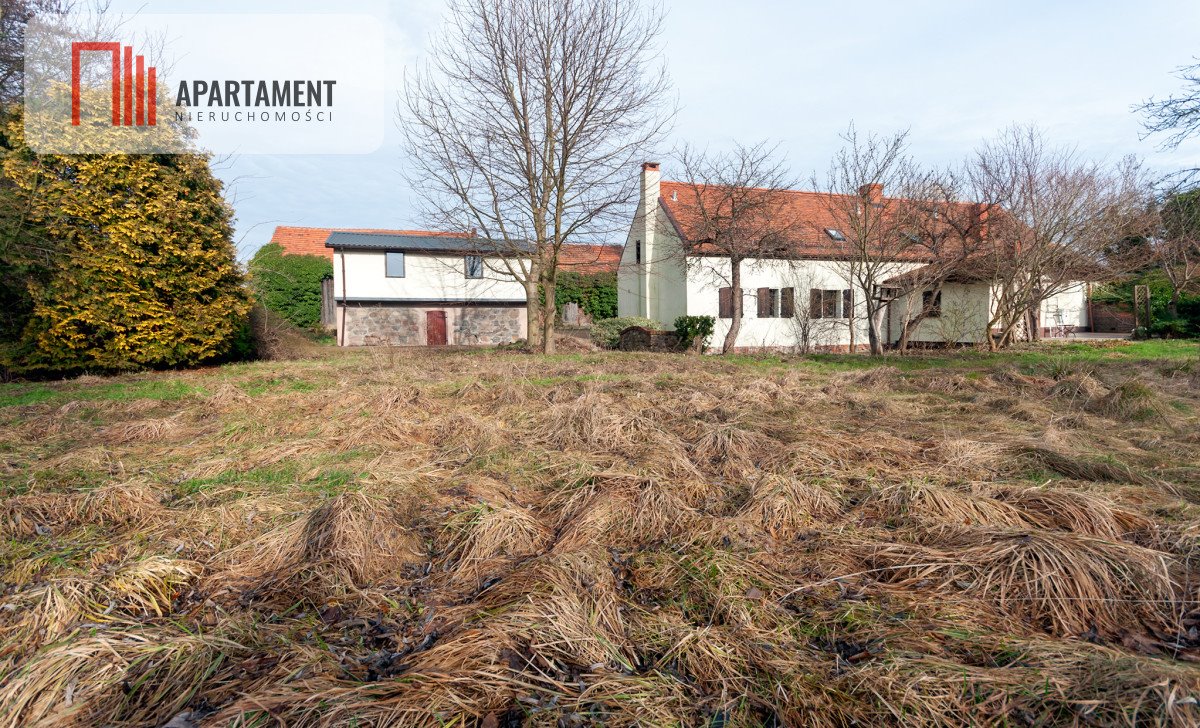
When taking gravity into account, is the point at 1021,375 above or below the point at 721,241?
below

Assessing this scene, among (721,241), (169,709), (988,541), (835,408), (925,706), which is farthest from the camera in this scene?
(721,241)

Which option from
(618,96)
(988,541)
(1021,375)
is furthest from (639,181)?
(988,541)

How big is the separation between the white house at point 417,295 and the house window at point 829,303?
302 inches

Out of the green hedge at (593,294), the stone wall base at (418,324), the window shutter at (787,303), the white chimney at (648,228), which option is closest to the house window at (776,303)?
the window shutter at (787,303)

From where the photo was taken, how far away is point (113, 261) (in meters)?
10.9

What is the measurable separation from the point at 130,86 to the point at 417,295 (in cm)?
1262

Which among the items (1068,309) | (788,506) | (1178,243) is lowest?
(788,506)

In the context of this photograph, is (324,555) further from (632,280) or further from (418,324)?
(418,324)

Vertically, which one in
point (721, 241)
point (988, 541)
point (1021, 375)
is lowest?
point (988, 541)

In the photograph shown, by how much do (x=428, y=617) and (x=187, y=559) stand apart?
1501 mm

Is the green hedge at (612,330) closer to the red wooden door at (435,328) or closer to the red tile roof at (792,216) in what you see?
the red tile roof at (792,216)

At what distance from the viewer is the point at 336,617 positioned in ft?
8.47

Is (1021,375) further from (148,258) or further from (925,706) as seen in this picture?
(148,258)

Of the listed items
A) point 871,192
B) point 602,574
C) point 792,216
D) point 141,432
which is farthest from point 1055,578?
point 792,216
